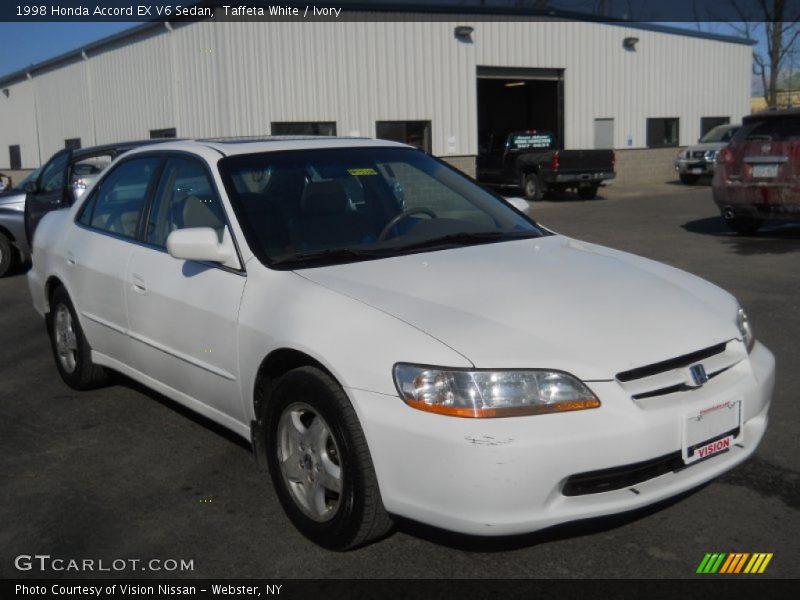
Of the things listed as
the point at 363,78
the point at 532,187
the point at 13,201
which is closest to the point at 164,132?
the point at 363,78

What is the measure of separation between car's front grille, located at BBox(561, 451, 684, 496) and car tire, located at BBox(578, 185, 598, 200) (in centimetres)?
2023

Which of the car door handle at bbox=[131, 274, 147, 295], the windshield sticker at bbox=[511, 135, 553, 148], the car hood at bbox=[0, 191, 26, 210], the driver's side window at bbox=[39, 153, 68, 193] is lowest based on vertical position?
the car door handle at bbox=[131, 274, 147, 295]

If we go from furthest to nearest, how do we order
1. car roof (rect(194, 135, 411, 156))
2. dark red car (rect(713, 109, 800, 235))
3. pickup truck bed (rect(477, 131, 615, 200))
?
pickup truck bed (rect(477, 131, 615, 200)) → dark red car (rect(713, 109, 800, 235)) → car roof (rect(194, 135, 411, 156))

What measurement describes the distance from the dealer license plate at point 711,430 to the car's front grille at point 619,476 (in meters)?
0.06

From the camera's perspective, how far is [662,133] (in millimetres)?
29250

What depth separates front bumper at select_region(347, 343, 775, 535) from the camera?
115 inches

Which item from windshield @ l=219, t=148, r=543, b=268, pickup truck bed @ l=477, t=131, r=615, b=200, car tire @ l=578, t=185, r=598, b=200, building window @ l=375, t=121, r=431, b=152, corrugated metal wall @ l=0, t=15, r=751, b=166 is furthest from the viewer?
car tire @ l=578, t=185, r=598, b=200

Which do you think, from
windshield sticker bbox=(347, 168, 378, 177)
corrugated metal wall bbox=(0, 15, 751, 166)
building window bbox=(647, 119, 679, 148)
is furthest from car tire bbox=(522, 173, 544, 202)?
windshield sticker bbox=(347, 168, 378, 177)

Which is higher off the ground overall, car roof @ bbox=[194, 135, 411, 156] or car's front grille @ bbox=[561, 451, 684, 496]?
car roof @ bbox=[194, 135, 411, 156]

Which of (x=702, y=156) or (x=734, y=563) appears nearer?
(x=734, y=563)

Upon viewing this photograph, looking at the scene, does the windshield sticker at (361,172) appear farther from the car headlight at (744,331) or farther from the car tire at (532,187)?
the car tire at (532,187)

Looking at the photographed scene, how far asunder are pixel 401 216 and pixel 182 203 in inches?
45.3

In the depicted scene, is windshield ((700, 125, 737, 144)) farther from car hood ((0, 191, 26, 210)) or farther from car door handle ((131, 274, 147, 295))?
car door handle ((131, 274, 147, 295))

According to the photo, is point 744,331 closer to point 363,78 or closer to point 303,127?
point 303,127
